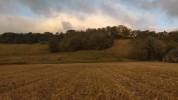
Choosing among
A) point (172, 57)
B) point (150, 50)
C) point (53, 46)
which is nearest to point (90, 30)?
point (53, 46)

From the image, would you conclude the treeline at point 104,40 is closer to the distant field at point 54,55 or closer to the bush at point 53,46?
the bush at point 53,46

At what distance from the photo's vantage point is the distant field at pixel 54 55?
9738 centimetres

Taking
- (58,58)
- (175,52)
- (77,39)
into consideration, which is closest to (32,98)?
(58,58)

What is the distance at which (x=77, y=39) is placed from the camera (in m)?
129

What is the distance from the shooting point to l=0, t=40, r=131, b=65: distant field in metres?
97.4

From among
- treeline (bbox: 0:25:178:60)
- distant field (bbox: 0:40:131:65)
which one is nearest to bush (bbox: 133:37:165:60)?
treeline (bbox: 0:25:178:60)

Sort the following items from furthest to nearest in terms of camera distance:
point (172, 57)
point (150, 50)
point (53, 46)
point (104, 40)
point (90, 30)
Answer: point (90, 30)
point (104, 40)
point (53, 46)
point (150, 50)
point (172, 57)

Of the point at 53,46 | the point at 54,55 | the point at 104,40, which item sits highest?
the point at 104,40

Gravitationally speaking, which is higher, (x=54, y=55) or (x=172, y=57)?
(x=54, y=55)

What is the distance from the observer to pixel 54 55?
110562mm

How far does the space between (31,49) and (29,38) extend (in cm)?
2618

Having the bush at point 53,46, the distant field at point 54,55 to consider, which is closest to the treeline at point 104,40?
the bush at point 53,46

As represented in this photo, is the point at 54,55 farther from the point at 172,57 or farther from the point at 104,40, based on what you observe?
the point at 172,57

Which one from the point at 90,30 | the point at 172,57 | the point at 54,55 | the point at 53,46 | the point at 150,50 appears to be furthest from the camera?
the point at 90,30
